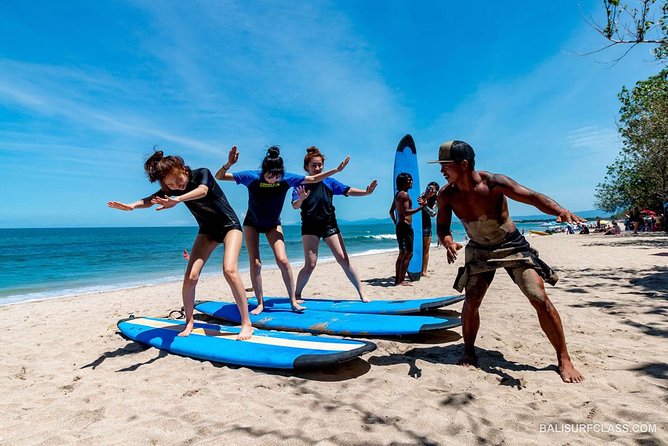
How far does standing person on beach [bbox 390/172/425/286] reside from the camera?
25.5 feet

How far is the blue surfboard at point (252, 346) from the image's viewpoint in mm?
3293

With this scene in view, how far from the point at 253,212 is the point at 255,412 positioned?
9.82ft

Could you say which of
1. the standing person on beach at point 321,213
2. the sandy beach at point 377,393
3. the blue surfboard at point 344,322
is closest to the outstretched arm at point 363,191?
the standing person on beach at point 321,213

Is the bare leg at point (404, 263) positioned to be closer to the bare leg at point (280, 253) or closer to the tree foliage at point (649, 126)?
the bare leg at point (280, 253)

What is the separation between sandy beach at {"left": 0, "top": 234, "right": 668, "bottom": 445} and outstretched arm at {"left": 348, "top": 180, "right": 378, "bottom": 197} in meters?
2.37

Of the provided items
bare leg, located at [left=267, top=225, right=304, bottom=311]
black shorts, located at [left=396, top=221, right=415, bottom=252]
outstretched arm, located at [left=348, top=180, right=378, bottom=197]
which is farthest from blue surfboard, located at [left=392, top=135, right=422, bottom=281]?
bare leg, located at [left=267, top=225, right=304, bottom=311]

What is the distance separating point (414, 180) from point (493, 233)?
6.02m

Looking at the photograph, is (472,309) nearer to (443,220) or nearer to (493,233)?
(493,233)

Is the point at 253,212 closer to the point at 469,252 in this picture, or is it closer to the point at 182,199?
the point at 182,199

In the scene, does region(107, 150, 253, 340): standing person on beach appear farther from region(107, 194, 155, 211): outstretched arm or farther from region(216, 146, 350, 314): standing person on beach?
region(216, 146, 350, 314): standing person on beach

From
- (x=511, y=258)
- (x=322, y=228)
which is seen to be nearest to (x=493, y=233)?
(x=511, y=258)

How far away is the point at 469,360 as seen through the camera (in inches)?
136

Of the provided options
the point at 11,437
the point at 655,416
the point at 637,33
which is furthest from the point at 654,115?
the point at 11,437

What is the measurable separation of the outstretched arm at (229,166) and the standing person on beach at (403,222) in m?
4.00
